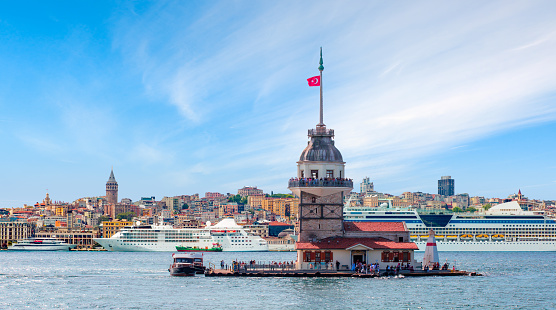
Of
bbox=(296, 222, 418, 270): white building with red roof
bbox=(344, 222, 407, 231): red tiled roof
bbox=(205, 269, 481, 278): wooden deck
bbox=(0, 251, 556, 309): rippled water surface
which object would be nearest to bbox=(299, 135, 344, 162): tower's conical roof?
bbox=(344, 222, 407, 231): red tiled roof

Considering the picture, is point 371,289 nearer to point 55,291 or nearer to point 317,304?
point 317,304

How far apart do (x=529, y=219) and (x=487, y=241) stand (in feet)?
41.5

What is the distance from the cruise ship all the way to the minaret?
87.5 metres

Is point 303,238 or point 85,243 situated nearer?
point 303,238

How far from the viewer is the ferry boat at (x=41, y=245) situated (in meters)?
175

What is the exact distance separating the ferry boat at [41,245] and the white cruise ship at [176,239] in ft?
55.1

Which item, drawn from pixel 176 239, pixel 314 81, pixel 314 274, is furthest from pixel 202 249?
pixel 314 274

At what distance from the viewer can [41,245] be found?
17650 cm

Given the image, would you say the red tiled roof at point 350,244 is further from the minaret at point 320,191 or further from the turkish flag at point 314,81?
the turkish flag at point 314,81

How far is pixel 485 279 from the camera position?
5881 cm

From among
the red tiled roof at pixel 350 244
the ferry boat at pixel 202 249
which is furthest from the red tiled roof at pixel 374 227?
the ferry boat at pixel 202 249

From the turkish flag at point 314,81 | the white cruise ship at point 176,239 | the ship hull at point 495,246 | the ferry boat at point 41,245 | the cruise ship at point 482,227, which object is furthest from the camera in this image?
the ferry boat at point 41,245

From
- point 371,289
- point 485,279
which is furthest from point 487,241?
point 371,289

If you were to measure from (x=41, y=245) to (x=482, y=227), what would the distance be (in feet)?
307
